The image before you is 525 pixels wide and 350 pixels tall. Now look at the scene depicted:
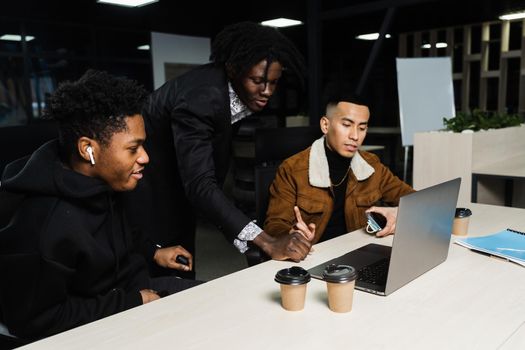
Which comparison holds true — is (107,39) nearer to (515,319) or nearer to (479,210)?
(479,210)

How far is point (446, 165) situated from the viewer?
2.98 metres

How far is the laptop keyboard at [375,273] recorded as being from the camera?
1.11 meters

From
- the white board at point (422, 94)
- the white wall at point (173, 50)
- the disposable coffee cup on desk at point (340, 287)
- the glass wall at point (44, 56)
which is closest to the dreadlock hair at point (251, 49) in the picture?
the disposable coffee cup on desk at point (340, 287)

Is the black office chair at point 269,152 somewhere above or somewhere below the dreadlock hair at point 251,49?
below

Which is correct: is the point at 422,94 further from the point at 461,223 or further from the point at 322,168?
the point at 461,223

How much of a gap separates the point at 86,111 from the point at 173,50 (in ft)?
27.3

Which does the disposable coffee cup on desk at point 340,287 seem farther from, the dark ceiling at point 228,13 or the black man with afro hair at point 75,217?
the dark ceiling at point 228,13

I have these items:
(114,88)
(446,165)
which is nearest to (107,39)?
(446,165)

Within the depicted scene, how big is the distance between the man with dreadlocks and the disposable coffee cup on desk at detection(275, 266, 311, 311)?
0.31 meters

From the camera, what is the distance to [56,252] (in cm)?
105

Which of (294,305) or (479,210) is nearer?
(294,305)

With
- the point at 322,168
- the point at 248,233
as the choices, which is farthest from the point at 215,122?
the point at 322,168

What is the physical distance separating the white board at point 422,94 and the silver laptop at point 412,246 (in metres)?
2.92

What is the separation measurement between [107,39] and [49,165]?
7867 millimetres
